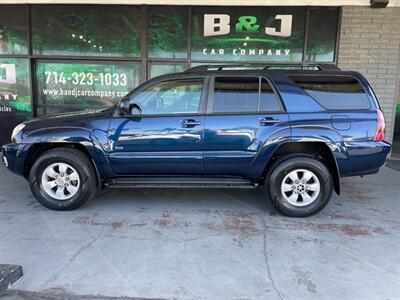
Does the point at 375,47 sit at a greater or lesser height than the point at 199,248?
greater

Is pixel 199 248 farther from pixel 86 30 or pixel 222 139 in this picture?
pixel 86 30

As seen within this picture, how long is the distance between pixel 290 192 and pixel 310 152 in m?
0.57

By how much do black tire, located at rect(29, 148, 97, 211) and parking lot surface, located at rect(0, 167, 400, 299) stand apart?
138 mm

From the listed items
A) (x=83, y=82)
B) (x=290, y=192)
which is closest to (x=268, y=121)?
(x=290, y=192)

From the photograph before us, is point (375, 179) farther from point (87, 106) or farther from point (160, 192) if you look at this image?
point (87, 106)

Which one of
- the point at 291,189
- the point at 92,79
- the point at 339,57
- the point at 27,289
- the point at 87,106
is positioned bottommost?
the point at 27,289

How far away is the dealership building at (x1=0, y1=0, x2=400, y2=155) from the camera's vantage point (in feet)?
28.1

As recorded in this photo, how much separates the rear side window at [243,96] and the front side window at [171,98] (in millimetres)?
247

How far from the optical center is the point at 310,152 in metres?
5.20

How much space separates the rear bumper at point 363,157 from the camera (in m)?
4.95

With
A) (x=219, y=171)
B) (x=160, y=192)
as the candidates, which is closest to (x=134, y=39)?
(x=160, y=192)

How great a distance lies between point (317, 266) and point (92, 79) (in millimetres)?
6710

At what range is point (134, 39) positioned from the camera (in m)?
8.81

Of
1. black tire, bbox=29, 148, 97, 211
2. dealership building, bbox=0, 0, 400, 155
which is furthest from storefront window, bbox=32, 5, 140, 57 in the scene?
black tire, bbox=29, 148, 97, 211
